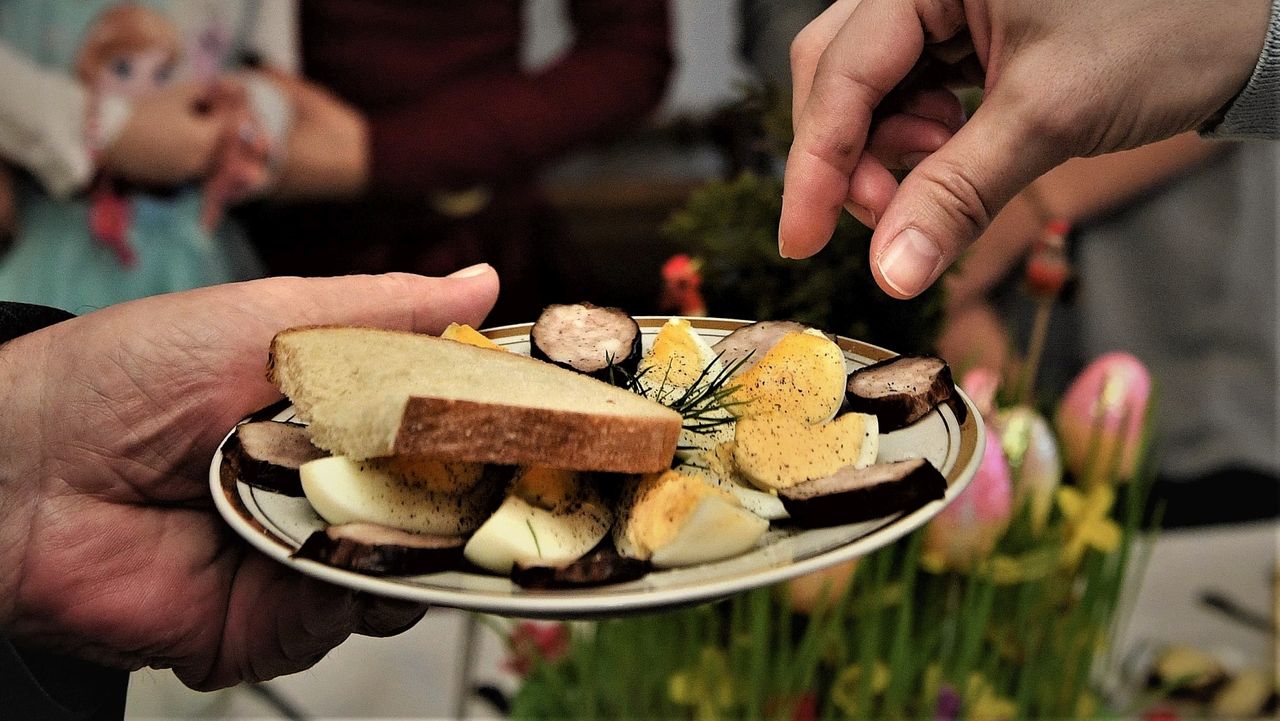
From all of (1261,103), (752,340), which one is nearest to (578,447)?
(752,340)

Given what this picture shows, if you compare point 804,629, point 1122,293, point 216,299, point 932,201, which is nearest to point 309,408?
point 216,299

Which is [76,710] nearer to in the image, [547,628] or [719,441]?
[719,441]

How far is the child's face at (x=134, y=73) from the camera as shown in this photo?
2.50ft

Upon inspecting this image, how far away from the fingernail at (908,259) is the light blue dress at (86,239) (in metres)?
0.31

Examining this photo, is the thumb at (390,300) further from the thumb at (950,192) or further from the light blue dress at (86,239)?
the thumb at (950,192)

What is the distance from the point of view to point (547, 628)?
2.87 ft

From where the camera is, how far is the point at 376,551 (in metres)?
0.34

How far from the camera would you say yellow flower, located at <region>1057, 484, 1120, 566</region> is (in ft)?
2.62

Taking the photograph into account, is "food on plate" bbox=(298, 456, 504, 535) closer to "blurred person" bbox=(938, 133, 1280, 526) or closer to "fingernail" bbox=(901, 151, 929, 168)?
"fingernail" bbox=(901, 151, 929, 168)

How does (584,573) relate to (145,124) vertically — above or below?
below

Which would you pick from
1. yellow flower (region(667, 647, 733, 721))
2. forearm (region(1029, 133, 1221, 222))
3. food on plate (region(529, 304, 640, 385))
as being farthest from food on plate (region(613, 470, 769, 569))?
forearm (region(1029, 133, 1221, 222))

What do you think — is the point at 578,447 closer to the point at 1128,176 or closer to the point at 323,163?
the point at 323,163

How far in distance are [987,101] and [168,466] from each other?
0.41 m

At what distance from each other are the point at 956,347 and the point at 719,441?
0.19m
